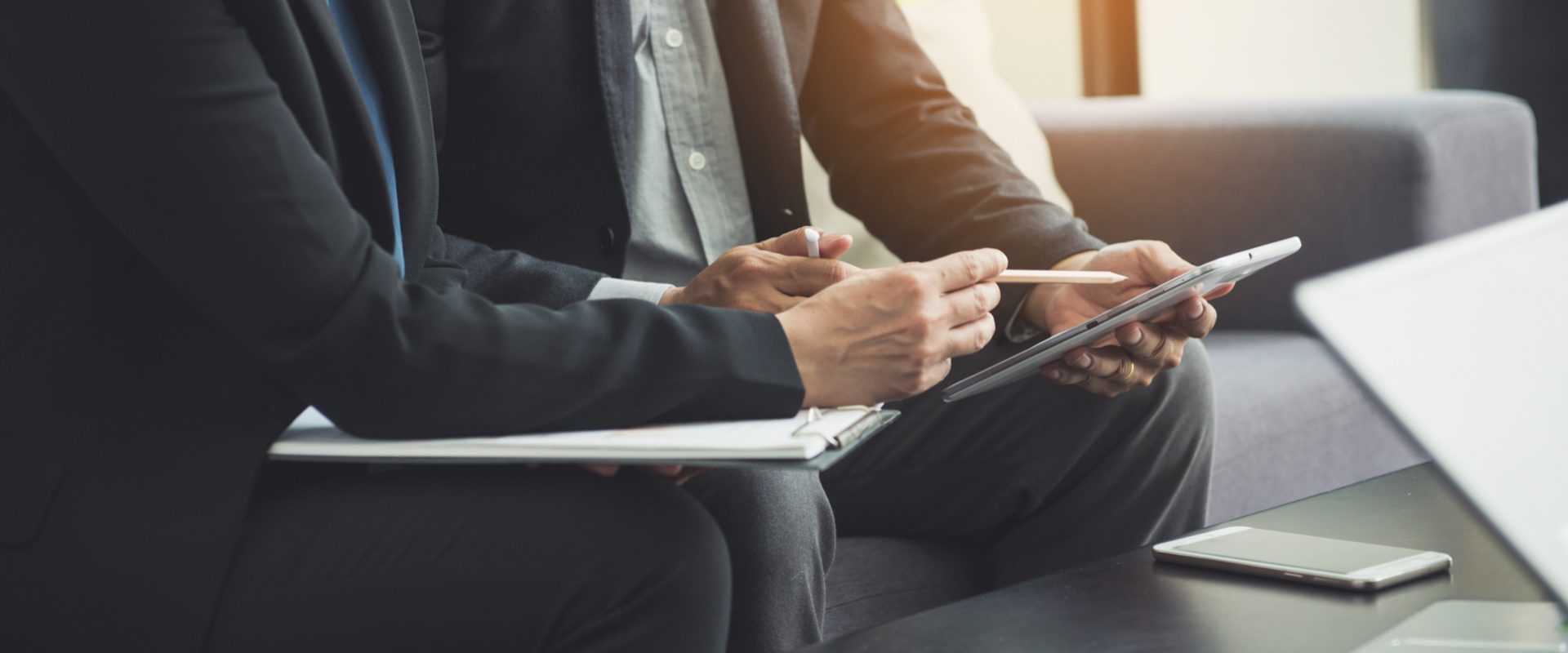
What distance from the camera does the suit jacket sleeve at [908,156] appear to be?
47.8 inches

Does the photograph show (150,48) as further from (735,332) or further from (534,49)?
(534,49)

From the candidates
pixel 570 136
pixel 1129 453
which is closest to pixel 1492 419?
pixel 1129 453

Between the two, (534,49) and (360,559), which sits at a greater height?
(534,49)

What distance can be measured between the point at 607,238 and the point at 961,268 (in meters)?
0.43

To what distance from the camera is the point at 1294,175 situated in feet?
5.40

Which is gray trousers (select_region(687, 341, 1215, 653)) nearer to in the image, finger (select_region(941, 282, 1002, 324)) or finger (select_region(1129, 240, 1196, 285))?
finger (select_region(1129, 240, 1196, 285))

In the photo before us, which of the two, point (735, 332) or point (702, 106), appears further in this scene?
point (702, 106)

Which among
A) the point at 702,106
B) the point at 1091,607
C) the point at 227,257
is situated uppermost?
the point at 227,257

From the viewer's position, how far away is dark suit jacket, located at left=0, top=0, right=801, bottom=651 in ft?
2.07

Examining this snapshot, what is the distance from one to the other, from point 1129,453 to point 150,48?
2.62ft

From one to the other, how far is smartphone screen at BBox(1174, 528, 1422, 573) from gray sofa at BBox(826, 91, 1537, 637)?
0.55m

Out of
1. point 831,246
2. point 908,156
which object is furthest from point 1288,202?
point 831,246

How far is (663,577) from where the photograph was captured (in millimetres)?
680

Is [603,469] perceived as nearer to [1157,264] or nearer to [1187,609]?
[1187,609]
